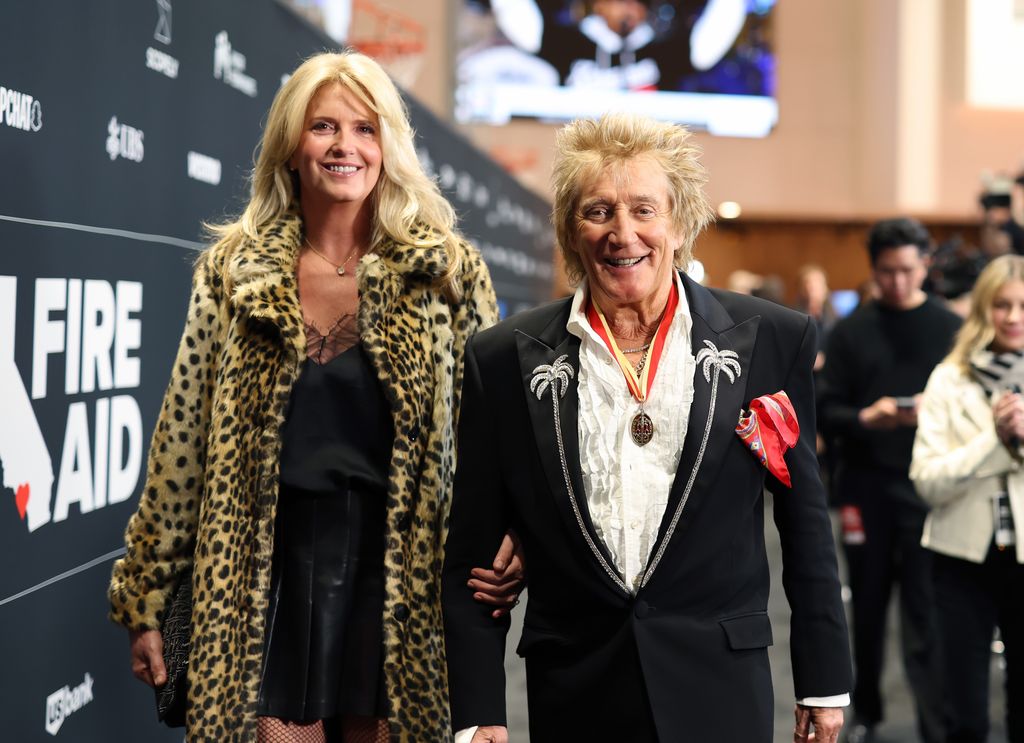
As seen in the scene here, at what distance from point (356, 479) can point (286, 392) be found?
0.22 m

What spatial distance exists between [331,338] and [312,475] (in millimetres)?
293

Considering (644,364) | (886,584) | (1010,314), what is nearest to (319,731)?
(644,364)

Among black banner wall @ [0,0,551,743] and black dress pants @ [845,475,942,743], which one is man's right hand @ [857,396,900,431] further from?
black banner wall @ [0,0,551,743]

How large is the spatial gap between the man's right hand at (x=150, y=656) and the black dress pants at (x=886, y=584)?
3204 mm

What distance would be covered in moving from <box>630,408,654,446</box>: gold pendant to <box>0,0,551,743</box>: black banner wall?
1359mm

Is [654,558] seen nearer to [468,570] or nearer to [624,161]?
[468,570]

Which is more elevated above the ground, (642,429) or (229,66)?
(229,66)

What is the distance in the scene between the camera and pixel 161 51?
11.2ft

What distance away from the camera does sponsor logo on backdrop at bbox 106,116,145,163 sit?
3.15 metres

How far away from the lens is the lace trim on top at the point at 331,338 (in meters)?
2.55

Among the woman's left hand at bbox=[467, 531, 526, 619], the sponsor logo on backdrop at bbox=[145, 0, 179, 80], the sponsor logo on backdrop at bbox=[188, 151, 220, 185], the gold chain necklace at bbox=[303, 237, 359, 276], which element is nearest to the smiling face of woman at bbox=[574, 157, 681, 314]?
the woman's left hand at bbox=[467, 531, 526, 619]

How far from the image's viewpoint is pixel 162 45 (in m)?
3.42

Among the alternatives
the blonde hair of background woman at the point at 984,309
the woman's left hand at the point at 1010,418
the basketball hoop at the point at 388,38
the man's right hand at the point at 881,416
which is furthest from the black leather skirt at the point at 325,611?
the basketball hoop at the point at 388,38

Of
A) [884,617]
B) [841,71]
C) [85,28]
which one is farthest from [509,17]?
[85,28]
